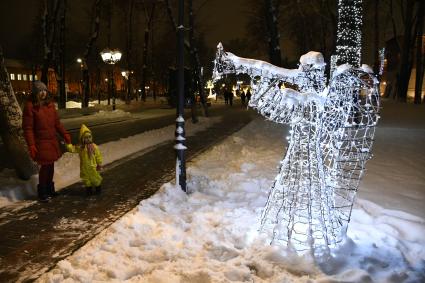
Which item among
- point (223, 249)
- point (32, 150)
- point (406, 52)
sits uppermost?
point (406, 52)

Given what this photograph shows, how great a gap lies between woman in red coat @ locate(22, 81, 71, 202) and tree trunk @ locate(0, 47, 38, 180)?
3.63ft

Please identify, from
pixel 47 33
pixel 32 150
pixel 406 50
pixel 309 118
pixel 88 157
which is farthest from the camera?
pixel 406 50

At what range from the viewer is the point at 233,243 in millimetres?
5062

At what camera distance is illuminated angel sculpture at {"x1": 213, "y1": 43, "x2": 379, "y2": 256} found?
4496 mm

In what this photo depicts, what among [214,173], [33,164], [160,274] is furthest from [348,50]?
[160,274]

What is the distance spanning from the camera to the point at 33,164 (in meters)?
8.23

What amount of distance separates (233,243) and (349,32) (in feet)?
50.1

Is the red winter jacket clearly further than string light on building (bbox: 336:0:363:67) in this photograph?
No

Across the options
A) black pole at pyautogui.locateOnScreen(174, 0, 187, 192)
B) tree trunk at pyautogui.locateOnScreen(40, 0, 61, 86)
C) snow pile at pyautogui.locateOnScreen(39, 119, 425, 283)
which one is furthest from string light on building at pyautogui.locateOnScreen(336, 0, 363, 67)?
tree trunk at pyautogui.locateOnScreen(40, 0, 61, 86)

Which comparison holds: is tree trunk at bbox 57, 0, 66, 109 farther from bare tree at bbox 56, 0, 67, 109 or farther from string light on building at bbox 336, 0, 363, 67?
string light on building at bbox 336, 0, 363, 67

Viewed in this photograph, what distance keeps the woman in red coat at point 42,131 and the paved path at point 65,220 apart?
0.51m

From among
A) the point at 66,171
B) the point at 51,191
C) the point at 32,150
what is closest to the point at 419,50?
the point at 66,171

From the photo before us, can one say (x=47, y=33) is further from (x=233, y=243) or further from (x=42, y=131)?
(x=233, y=243)

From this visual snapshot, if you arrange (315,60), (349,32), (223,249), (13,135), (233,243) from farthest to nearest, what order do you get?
(349,32)
(13,135)
(233,243)
(223,249)
(315,60)
